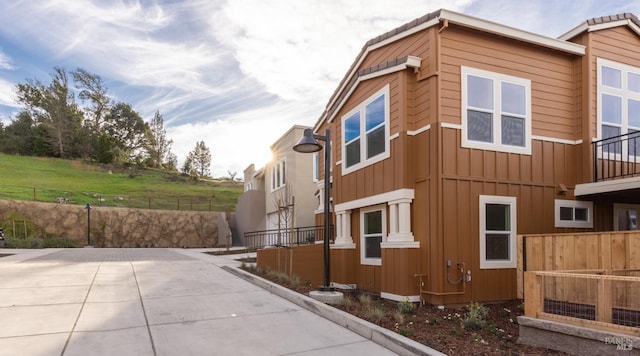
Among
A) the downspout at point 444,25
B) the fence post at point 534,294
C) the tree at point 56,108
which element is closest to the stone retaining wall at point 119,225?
the downspout at point 444,25

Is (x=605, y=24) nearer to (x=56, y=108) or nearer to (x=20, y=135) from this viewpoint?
(x=56, y=108)

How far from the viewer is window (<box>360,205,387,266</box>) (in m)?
9.20

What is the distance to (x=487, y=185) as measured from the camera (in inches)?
313

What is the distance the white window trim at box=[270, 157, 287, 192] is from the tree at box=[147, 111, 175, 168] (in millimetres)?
42001

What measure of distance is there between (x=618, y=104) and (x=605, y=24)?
6.27 ft

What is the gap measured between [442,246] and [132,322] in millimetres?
5484

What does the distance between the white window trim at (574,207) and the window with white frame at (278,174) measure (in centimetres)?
1472

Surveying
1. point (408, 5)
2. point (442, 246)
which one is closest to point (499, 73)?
point (408, 5)

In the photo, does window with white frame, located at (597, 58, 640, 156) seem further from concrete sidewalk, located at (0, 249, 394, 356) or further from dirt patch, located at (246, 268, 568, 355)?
concrete sidewalk, located at (0, 249, 394, 356)

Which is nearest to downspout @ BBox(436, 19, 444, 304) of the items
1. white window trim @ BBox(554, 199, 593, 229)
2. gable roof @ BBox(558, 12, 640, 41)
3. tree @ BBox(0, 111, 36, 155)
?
white window trim @ BBox(554, 199, 593, 229)

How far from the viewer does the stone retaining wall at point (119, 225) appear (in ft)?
82.3

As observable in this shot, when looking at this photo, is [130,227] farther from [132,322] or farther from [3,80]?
[3,80]

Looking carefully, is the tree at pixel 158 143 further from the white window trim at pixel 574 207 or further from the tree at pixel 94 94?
the white window trim at pixel 574 207

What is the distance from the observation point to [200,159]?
65.8 meters
